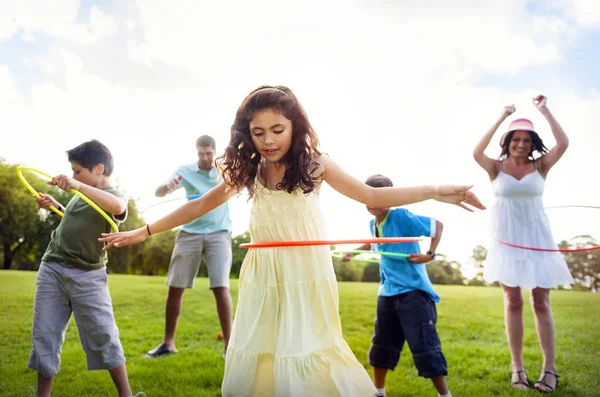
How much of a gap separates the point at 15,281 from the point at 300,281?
27.7 ft

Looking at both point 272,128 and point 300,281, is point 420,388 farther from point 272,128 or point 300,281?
point 272,128

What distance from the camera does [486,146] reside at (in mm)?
4504

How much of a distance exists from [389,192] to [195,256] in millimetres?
3089

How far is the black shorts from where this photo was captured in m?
3.58

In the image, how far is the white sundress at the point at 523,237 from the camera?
4.39m

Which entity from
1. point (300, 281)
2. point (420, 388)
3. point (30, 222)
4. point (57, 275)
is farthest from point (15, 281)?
point (300, 281)

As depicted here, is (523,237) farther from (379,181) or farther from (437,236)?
(379,181)

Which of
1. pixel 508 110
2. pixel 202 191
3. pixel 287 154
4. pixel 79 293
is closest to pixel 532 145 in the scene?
pixel 508 110

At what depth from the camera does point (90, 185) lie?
148 inches

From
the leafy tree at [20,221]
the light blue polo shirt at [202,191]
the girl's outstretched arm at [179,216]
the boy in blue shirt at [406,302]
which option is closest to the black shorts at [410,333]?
the boy in blue shirt at [406,302]

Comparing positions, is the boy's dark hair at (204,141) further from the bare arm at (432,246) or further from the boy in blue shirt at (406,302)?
the bare arm at (432,246)

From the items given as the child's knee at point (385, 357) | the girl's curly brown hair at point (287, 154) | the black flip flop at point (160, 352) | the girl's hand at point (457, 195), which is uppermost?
the girl's curly brown hair at point (287, 154)

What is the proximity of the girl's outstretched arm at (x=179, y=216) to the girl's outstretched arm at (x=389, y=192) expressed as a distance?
24.8 inches

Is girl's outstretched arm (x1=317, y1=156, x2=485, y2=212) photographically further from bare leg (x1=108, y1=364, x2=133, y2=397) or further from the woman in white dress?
the woman in white dress
